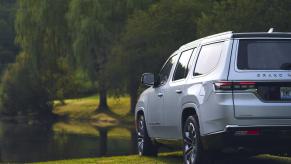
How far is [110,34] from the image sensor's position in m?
44.3

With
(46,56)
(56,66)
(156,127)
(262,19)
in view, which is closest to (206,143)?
(156,127)

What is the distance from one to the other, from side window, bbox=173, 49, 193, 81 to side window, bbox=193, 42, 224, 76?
50 centimetres

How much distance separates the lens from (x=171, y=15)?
4075 cm

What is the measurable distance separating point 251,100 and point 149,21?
110 ft

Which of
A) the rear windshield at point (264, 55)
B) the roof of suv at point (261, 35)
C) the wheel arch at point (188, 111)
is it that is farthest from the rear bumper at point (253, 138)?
the roof of suv at point (261, 35)

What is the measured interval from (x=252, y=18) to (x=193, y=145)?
82.7ft

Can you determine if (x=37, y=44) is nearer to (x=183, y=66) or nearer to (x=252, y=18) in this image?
(x=252, y=18)

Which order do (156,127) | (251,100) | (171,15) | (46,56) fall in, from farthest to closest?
(46,56), (171,15), (156,127), (251,100)

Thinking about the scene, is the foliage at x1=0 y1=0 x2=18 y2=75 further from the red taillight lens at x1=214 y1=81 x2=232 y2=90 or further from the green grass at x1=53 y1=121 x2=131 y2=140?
the red taillight lens at x1=214 y1=81 x2=232 y2=90

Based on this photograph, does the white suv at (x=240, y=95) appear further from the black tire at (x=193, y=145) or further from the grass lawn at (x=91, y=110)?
the grass lawn at (x=91, y=110)

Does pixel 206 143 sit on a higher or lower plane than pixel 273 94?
lower

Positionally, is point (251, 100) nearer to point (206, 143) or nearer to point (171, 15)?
point (206, 143)

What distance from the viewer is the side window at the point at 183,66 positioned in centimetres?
934

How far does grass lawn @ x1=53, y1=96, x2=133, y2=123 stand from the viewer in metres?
48.4
